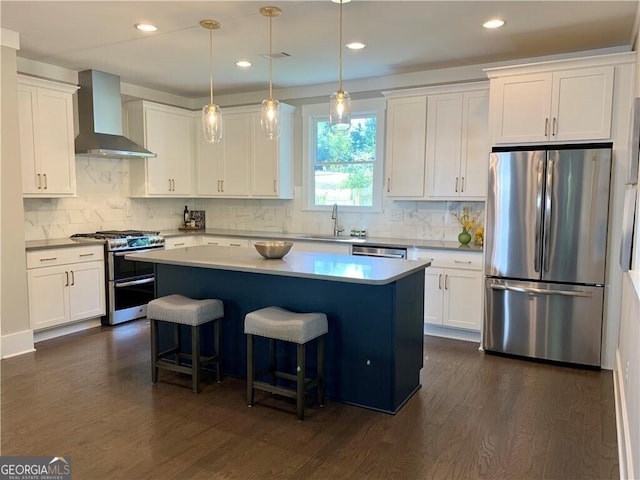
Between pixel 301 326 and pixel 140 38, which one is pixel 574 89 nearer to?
pixel 301 326

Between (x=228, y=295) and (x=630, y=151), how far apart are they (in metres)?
2.90

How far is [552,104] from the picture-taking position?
3867mm

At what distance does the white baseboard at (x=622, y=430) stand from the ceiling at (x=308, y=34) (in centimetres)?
253

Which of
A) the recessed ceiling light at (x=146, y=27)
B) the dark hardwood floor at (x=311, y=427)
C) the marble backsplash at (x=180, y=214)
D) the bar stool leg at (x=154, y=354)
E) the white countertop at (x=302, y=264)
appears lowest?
the dark hardwood floor at (x=311, y=427)

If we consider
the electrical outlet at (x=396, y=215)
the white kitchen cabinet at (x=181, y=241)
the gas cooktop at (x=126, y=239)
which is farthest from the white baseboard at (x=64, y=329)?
the electrical outlet at (x=396, y=215)

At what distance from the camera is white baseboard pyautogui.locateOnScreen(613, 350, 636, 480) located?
219cm

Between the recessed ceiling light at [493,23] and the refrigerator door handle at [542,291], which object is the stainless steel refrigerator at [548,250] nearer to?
the refrigerator door handle at [542,291]

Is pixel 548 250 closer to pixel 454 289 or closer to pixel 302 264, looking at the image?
pixel 454 289

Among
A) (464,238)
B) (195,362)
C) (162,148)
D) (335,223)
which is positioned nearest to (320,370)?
(195,362)

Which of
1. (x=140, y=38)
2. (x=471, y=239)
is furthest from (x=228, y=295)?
(x=471, y=239)

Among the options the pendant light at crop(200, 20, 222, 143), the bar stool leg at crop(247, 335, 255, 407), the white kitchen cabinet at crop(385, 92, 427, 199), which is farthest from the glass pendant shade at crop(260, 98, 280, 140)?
the white kitchen cabinet at crop(385, 92, 427, 199)

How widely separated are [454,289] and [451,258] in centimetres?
29

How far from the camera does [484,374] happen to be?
12.1ft

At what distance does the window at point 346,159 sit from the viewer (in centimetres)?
544
